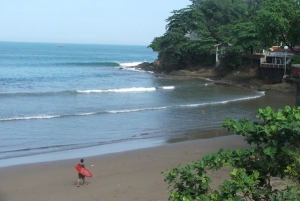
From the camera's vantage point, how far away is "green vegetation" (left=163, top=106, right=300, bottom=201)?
5091mm

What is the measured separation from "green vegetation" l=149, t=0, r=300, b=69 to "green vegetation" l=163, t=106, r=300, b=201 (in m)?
31.7

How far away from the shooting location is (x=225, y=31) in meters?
54.8

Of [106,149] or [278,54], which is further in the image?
[278,54]

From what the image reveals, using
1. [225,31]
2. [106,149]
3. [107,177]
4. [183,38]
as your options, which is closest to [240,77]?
[225,31]

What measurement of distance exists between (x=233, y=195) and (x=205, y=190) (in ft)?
1.59

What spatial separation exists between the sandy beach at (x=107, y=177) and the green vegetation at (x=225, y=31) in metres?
22.5

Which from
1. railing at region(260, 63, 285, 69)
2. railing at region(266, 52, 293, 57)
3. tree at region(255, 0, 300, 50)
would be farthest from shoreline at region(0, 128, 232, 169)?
railing at region(266, 52, 293, 57)

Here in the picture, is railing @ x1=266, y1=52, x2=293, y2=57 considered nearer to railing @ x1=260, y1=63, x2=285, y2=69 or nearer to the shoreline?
railing @ x1=260, y1=63, x2=285, y2=69

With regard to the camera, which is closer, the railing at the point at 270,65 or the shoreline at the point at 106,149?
the shoreline at the point at 106,149

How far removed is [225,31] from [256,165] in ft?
166

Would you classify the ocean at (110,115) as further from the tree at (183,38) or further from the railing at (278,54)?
the tree at (183,38)

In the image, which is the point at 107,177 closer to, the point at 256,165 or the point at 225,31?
the point at 256,165

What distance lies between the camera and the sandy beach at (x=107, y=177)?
1119 cm

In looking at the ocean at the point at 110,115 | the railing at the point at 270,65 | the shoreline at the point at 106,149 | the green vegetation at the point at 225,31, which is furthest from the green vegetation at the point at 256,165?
the railing at the point at 270,65
